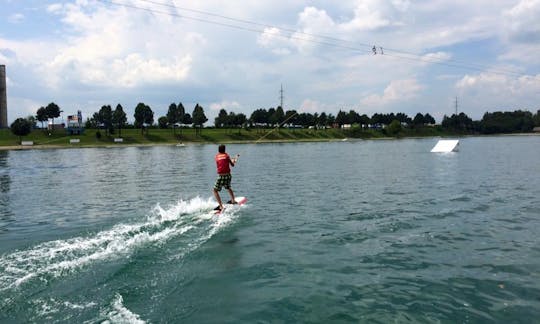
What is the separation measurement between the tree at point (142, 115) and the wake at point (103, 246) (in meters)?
178

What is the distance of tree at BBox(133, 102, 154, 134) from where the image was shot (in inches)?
7475

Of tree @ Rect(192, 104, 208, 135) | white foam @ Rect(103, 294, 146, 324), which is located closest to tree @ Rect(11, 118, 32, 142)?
tree @ Rect(192, 104, 208, 135)

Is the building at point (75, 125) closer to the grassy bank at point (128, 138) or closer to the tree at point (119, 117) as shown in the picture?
the grassy bank at point (128, 138)

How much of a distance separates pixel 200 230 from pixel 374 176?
2621cm

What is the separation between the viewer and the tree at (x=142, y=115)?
7475 inches

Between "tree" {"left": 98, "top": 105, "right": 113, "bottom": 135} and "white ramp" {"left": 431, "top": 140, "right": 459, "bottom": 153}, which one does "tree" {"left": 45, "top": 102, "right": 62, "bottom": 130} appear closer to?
"tree" {"left": 98, "top": 105, "right": 113, "bottom": 135}

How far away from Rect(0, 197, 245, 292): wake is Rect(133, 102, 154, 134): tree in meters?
178

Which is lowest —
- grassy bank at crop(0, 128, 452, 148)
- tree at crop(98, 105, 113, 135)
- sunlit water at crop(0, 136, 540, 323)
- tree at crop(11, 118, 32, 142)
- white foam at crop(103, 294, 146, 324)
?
sunlit water at crop(0, 136, 540, 323)

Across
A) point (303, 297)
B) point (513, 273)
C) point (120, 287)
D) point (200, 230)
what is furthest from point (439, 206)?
point (120, 287)

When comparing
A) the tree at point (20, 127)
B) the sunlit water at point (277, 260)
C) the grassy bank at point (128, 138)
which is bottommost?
the sunlit water at point (277, 260)

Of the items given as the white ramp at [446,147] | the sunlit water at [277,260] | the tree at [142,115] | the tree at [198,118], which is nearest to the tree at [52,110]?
the tree at [142,115]

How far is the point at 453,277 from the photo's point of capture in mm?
11820

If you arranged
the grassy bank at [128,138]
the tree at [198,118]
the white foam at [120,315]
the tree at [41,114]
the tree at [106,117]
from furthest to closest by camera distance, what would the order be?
the tree at [198,118] → the tree at [106,117] → the tree at [41,114] → the grassy bank at [128,138] → the white foam at [120,315]

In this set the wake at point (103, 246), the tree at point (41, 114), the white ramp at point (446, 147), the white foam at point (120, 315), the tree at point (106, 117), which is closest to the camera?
the white foam at point (120, 315)
